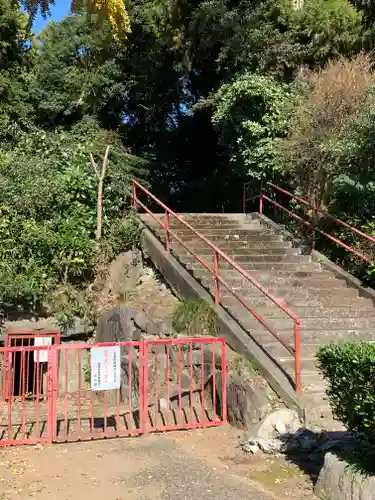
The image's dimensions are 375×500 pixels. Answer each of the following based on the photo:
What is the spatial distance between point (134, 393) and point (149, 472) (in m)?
3.42

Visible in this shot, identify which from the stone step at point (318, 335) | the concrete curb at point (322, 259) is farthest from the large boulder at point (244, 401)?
the concrete curb at point (322, 259)

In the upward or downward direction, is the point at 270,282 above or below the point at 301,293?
above

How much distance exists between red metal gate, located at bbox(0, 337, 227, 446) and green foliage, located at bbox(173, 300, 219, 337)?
33cm

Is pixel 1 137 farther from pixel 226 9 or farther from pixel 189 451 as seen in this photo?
pixel 189 451

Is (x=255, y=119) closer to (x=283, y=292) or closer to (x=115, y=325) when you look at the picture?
(x=283, y=292)

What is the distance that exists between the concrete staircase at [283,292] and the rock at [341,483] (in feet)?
5.60

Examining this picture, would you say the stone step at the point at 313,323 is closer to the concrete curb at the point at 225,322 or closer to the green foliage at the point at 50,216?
the concrete curb at the point at 225,322

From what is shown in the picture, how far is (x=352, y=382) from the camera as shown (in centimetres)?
440

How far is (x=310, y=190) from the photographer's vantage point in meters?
11.9

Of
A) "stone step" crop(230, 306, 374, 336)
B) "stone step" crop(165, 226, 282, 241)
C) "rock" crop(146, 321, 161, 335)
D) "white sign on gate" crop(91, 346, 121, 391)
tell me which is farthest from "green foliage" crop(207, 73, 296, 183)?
"white sign on gate" crop(91, 346, 121, 391)

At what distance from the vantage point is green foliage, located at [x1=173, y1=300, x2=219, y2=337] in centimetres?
837

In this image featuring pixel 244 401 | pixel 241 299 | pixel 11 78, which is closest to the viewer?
pixel 244 401

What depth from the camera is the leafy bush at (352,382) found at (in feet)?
13.9

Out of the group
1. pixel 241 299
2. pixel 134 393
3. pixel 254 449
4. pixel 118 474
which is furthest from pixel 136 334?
pixel 118 474
